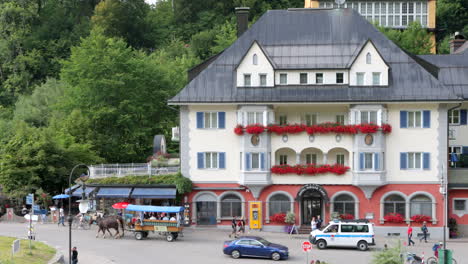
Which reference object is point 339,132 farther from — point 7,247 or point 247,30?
point 7,247

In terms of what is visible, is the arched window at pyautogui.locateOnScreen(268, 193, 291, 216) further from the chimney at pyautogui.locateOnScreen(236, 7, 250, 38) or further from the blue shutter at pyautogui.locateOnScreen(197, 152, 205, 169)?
the chimney at pyautogui.locateOnScreen(236, 7, 250, 38)

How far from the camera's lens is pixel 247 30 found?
5806 centimetres

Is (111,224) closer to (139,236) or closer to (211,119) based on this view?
(139,236)

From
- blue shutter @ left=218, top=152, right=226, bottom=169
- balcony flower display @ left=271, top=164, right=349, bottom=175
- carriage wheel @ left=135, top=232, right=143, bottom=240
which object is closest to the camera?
carriage wheel @ left=135, top=232, right=143, bottom=240

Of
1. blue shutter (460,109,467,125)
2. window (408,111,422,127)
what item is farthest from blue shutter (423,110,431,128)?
blue shutter (460,109,467,125)

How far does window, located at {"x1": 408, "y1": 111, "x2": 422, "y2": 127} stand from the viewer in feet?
180

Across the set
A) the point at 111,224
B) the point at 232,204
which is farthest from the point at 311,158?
the point at 111,224

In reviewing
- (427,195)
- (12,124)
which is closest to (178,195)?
(427,195)

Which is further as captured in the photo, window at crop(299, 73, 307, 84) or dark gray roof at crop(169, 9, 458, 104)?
window at crop(299, 73, 307, 84)

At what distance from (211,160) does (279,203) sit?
6.04m

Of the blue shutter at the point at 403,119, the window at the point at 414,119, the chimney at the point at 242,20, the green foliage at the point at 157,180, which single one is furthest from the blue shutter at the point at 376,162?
the chimney at the point at 242,20

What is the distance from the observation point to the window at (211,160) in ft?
184

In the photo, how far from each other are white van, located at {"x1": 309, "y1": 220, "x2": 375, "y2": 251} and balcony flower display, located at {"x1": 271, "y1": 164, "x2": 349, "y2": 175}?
25.2ft

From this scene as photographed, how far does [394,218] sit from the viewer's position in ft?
179
